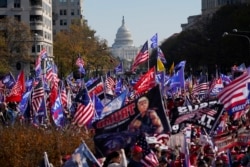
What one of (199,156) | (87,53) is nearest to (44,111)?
(199,156)

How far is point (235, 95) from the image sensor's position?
1479 cm

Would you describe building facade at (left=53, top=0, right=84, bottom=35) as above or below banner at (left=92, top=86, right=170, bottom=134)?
above

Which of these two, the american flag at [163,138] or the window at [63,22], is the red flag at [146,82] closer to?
the american flag at [163,138]


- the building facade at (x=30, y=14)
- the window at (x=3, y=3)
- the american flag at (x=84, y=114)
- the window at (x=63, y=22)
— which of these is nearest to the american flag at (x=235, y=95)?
the american flag at (x=84, y=114)

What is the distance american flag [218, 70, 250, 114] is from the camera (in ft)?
48.0

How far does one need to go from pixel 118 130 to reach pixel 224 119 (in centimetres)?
765

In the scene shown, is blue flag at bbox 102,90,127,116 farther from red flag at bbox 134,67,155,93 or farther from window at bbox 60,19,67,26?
window at bbox 60,19,67,26

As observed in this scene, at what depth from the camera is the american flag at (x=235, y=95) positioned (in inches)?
576

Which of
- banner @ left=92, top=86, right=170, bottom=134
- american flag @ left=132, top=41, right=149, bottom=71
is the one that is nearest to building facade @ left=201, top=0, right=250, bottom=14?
american flag @ left=132, top=41, right=149, bottom=71

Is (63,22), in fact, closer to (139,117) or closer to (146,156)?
(146,156)

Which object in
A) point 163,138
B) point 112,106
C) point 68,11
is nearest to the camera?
point 112,106

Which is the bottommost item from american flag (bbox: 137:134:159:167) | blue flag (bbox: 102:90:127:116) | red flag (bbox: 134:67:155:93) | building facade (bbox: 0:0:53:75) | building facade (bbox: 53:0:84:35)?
american flag (bbox: 137:134:159:167)

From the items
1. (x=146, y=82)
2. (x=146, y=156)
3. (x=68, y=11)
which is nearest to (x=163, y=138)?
(x=146, y=156)

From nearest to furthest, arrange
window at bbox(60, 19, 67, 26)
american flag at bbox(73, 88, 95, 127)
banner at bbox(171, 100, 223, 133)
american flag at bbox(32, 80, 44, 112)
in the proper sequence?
banner at bbox(171, 100, 223, 133)
american flag at bbox(73, 88, 95, 127)
american flag at bbox(32, 80, 44, 112)
window at bbox(60, 19, 67, 26)
